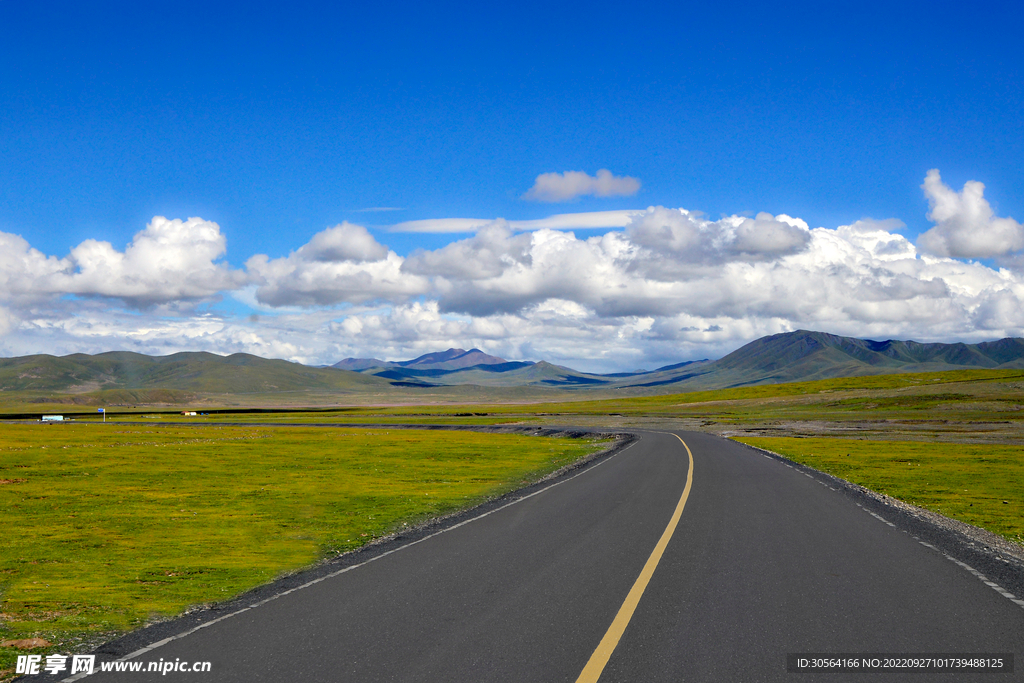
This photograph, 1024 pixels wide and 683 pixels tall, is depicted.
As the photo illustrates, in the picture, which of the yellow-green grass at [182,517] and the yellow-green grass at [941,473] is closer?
the yellow-green grass at [182,517]

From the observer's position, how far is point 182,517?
66.7 feet

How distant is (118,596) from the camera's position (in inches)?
442

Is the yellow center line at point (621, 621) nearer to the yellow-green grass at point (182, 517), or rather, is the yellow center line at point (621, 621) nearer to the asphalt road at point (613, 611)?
the asphalt road at point (613, 611)

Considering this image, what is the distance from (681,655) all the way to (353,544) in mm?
9631

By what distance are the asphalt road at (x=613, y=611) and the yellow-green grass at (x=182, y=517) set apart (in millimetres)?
2572

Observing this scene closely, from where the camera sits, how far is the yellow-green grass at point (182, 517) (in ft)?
36.7

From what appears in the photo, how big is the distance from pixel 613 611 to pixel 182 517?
51.2ft

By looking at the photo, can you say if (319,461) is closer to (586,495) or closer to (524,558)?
(586,495)

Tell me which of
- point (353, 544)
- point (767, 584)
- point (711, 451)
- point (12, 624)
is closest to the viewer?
point (12, 624)

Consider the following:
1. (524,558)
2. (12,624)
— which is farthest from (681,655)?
(12,624)

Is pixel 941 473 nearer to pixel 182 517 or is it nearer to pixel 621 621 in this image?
pixel 621 621

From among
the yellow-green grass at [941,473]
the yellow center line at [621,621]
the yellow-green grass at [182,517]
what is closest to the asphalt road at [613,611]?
the yellow center line at [621,621]

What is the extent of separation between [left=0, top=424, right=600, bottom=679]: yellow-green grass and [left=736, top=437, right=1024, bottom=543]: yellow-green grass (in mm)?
14282

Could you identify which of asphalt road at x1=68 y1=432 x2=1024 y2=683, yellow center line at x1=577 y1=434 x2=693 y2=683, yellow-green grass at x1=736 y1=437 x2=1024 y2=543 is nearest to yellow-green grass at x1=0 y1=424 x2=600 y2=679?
asphalt road at x1=68 y1=432 x2=1024 y2=683
